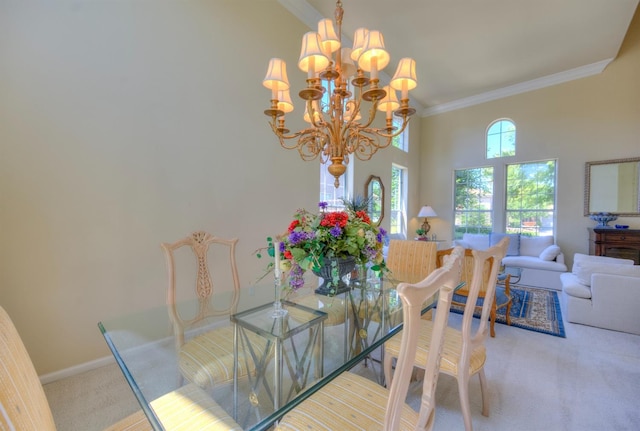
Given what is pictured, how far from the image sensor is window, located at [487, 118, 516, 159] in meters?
5.54

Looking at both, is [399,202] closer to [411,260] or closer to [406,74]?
[411,260]

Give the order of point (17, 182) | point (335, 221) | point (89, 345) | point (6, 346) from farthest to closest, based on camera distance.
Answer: point (89, 345) → point (17, 182) → point (335, 221) → point (6, 346)

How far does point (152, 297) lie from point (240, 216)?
1.09 m

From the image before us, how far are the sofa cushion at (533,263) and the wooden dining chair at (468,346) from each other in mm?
4019

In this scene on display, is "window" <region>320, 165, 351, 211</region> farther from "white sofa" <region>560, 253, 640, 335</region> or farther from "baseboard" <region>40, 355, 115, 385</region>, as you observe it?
"white sofa" <region>560, 253, 640, 335</region>

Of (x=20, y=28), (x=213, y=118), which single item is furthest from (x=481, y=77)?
(x=20, y=28)

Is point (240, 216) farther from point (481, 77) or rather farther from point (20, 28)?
point (481, 77)

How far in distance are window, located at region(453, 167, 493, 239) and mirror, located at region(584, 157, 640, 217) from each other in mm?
1514

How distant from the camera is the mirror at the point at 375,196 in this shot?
15.9 feet

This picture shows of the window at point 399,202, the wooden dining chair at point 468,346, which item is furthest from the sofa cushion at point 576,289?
the window at point 399,202

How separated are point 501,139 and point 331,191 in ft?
13.5

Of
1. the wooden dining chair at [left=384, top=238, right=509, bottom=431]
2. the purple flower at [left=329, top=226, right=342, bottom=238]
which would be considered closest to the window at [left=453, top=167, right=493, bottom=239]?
the wooden dining chair at [left=384, top=238, right=509, bottom=431]

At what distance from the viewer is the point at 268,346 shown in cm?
131

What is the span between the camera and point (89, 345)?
2014 millimetres
